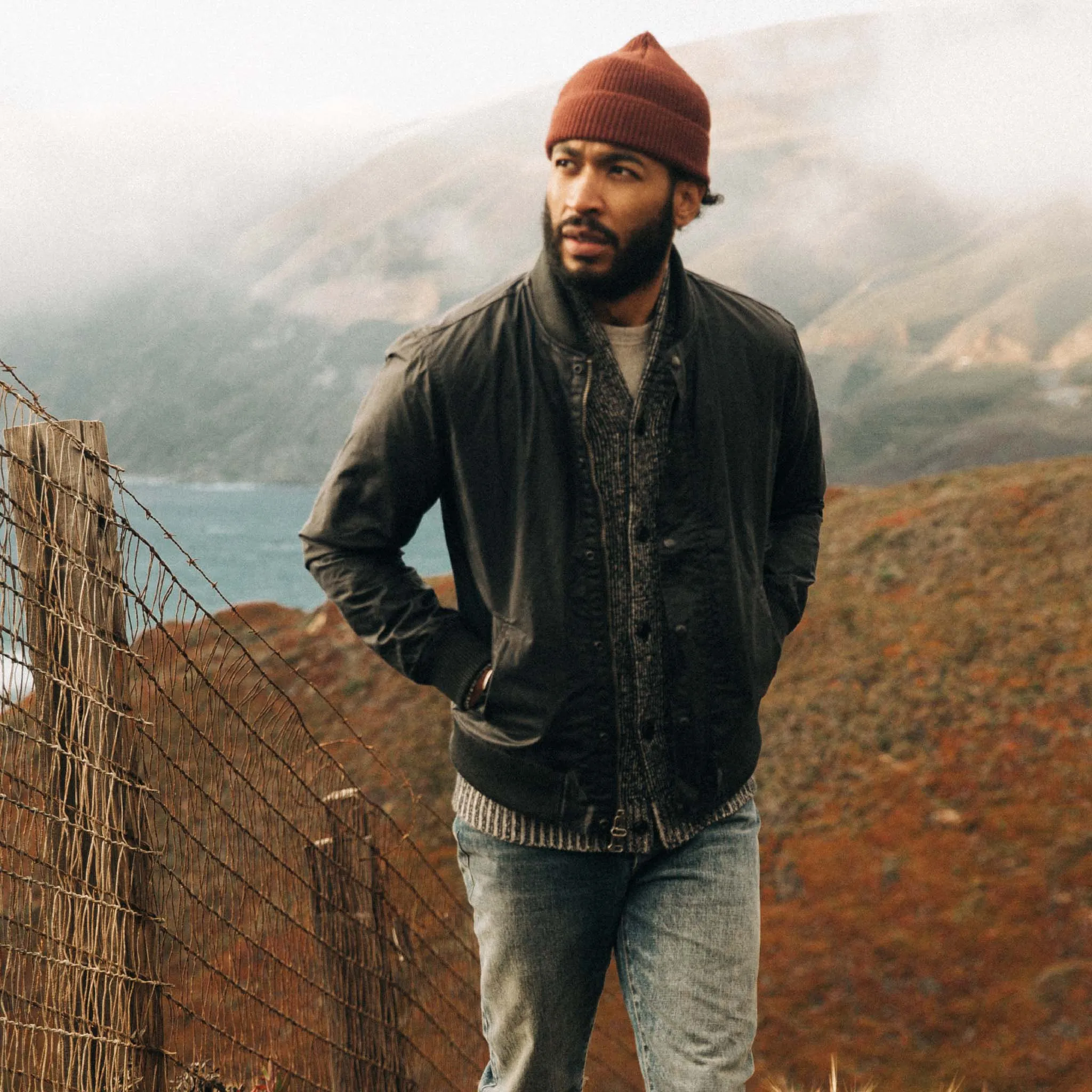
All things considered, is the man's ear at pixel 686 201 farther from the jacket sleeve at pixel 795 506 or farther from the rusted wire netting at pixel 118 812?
the rusted wire netting at pixel 118 812

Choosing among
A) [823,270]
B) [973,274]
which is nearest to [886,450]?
[973,274]

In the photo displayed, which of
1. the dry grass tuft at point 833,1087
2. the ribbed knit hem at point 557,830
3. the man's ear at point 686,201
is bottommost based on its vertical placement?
the dry grass tuft at point 833,1087

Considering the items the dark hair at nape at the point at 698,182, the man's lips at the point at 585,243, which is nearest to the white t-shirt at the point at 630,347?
the man's lips at the point at 585,243

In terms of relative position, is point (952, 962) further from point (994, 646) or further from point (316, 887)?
point (316, 887)

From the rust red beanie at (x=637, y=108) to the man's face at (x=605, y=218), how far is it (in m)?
0.02

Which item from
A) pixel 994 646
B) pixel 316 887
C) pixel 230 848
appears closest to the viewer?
pixel 230 848

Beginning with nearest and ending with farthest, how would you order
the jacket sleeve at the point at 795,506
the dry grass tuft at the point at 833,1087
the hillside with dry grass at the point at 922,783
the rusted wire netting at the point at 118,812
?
the rusted wire netting at the point at 118,812
the jacket sleeve at the point at 795,506
the dry grass tuft at the point at 833,1087
the hillside with dry grass at the point at 922,783

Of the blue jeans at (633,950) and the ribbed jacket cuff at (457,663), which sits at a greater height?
the ribbed jacket cuff at (457,663)

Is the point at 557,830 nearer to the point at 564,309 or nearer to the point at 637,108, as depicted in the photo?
the point at 564,309

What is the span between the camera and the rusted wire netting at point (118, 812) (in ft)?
5.53

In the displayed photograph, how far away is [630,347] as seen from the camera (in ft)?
5.82

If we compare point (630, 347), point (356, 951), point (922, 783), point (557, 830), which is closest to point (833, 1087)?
point (356, 951)

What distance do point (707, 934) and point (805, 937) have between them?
12.2 feet

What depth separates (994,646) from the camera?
6.32 m
